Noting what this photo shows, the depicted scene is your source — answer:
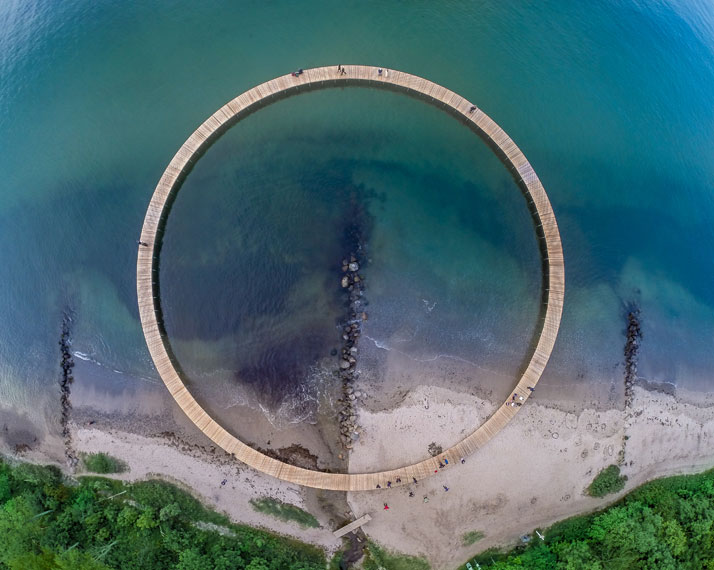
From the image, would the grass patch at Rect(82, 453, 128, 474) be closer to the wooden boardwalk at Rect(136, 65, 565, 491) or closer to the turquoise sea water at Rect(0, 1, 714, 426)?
the turquoise sea water at Rect(0, 1, 714, 426)

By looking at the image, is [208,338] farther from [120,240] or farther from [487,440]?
[487,440]

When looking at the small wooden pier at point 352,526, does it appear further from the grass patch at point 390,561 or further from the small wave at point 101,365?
the small wave at point 101,365

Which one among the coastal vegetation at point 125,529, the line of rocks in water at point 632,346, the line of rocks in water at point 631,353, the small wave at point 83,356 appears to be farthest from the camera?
the line of rocks in water at point 632,346

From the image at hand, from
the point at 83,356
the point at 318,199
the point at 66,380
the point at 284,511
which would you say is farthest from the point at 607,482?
the point at 66,380

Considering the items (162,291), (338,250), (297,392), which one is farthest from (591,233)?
(162,291)

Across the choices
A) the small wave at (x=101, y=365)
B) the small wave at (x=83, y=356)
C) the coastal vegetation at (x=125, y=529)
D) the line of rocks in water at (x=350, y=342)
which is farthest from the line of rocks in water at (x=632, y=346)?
the small wave at (x=83, y=356)

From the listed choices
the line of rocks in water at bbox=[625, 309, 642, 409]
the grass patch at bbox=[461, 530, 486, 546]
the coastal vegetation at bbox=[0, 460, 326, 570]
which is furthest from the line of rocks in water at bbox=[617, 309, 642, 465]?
the coastal vegetation at bbox=[0, 460, 326, 570]

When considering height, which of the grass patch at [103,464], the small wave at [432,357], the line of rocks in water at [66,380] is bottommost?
the grass patch at [103,464]

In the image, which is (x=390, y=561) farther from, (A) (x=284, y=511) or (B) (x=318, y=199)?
(B) (x=318, y=199)
